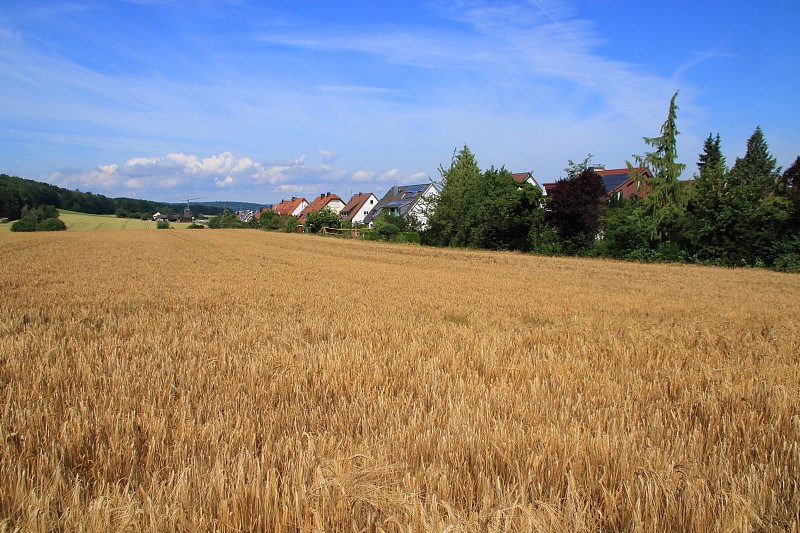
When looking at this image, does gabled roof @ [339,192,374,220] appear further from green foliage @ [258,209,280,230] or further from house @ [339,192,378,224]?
green foliage @ [258,209,280,230]

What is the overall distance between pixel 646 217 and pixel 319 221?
2006 inches

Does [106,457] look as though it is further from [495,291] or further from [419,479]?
[495,291]

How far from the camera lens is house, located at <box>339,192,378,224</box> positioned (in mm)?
97688

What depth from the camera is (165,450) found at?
247 centimetres

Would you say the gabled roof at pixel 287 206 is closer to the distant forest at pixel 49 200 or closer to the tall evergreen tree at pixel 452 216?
the distant forest at pixel 49 200

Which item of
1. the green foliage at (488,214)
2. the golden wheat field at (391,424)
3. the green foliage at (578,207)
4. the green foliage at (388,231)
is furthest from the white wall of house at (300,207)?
the golden wheat field at (391,424)

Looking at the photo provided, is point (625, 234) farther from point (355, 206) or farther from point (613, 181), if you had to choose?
point (355, 206)

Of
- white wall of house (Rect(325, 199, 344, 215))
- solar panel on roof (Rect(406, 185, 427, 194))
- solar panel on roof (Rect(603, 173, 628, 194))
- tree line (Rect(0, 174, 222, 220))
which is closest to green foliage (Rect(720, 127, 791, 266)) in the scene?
solar panel on roof (Rect(603, 173, 628, 194))

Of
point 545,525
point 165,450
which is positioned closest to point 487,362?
point 545,525

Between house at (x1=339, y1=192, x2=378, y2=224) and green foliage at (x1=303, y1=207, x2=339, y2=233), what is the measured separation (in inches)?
987

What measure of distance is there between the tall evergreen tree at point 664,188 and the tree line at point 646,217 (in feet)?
0.21

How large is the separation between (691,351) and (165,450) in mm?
5816

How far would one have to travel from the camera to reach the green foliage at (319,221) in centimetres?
6975

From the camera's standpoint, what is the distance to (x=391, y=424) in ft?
9.16
